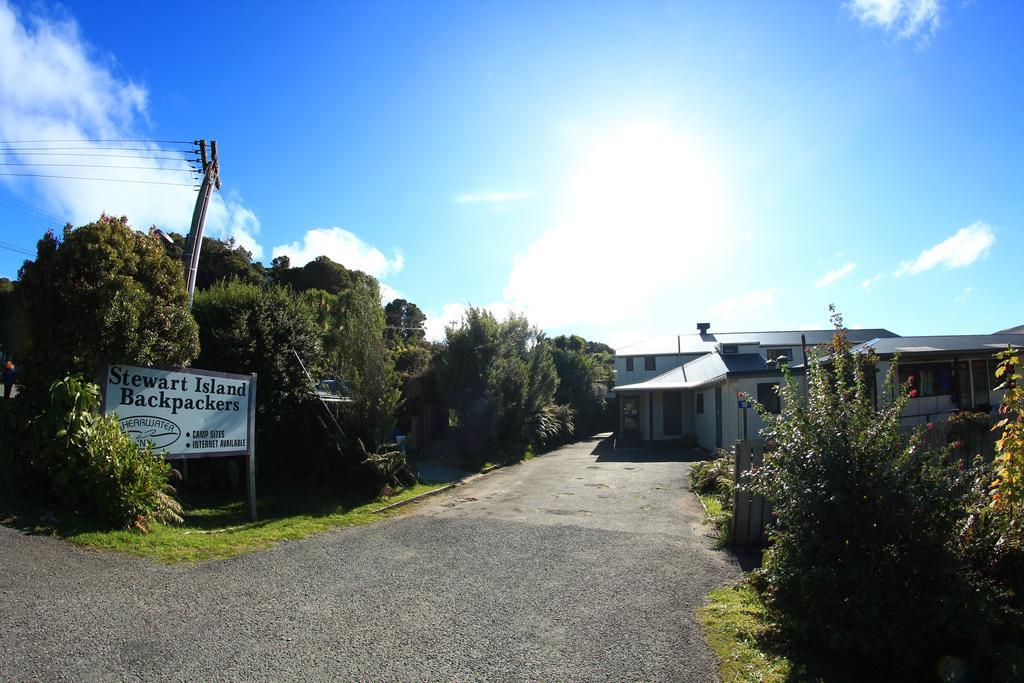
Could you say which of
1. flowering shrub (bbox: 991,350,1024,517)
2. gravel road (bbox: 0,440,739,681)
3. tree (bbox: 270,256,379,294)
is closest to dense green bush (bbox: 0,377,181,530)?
gravel road (bbox: 0,440,739,681)

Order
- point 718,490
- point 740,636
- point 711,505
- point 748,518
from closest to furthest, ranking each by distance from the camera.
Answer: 1. point 740,636
2. point 748,518
3. point 711,505
4. point 718,490

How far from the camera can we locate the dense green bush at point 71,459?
634cm

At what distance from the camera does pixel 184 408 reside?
794 centimetres

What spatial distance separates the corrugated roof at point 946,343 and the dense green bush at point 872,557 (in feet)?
42.1

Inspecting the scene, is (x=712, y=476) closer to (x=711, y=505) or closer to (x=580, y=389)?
(x=711, y=505)

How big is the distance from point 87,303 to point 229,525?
10.9 feet

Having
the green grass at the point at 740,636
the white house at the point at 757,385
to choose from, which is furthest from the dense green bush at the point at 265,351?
the white house at the point at 757,385

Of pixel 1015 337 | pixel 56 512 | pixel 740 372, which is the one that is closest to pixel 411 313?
pixel 740 372

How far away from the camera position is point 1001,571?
377 centimetres

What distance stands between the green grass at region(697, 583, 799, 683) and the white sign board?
682cm

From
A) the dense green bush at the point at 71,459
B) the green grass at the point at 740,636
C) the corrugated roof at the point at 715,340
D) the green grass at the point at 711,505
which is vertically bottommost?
the green grass at the point at 711,505

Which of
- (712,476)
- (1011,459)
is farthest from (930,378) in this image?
(1011,459)

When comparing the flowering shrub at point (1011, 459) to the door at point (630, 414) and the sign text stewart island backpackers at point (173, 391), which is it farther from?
the door at point (630, 414)

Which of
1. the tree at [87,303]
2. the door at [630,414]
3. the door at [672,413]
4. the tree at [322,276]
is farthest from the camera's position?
the tree at [322,276]
